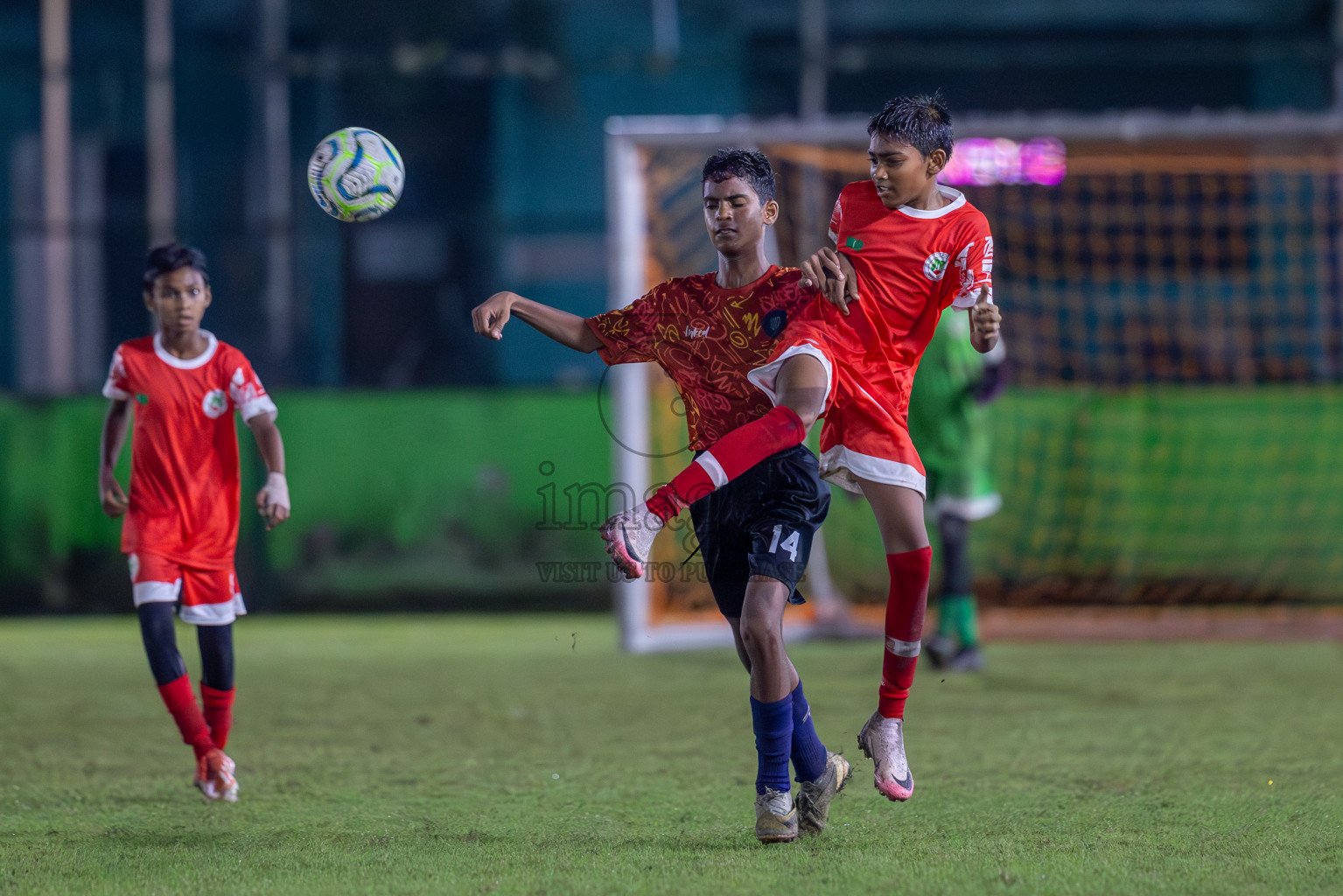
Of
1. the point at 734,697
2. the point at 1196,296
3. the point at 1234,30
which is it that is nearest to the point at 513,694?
the point at 734,697

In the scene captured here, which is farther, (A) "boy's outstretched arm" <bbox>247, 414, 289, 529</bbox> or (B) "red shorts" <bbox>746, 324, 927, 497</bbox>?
(A) "boy's outstretched arm" <bbox>247, 414, 289, 529</bbox>

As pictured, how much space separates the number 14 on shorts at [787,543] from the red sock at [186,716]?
184cm

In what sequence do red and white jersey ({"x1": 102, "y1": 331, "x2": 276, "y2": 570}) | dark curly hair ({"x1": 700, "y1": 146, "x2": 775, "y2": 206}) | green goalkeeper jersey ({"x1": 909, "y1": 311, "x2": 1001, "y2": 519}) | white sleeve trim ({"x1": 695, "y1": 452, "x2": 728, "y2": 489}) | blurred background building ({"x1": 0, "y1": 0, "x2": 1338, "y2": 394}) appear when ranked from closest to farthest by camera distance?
white sleeve trim ({"x1": 695, "y1": 452, "x2": 728, "y2": 489}) < dark curly hair ({"x1": 700, "y1": 146, "x2": 775, "y2": 206}) < red and white jersey ({"x1": 102, "y1": 331, "x2": 276, "y2": 570}) < green goalkeeper jersey ({"x1": 909, "y1": 311, "x2": 1001, "y2": 519}) < blurred background building ({"x1": 0, "y1": 0, "x2": 1338, "y2": 394})

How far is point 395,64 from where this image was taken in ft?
40.1

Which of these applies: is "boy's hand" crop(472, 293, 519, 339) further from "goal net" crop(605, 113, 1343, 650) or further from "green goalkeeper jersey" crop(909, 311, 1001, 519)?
"goal net" crop(605, 113, 1343, 650)

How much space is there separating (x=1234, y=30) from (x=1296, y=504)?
15.6 feet

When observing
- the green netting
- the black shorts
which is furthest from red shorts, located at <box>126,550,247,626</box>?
the green netting

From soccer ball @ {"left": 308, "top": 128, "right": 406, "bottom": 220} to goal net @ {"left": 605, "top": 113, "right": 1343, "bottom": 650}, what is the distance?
3.80 m

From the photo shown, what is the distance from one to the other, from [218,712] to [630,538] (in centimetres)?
185

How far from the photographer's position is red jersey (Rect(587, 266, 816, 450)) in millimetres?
3844

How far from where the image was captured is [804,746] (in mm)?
3859

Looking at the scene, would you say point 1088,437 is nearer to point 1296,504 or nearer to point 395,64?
point 1296,504

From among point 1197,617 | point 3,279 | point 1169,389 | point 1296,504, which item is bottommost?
point 1197,617

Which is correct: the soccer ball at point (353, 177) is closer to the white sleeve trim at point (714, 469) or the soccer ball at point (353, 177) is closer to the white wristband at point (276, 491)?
the white wristband at point (276, 491)
